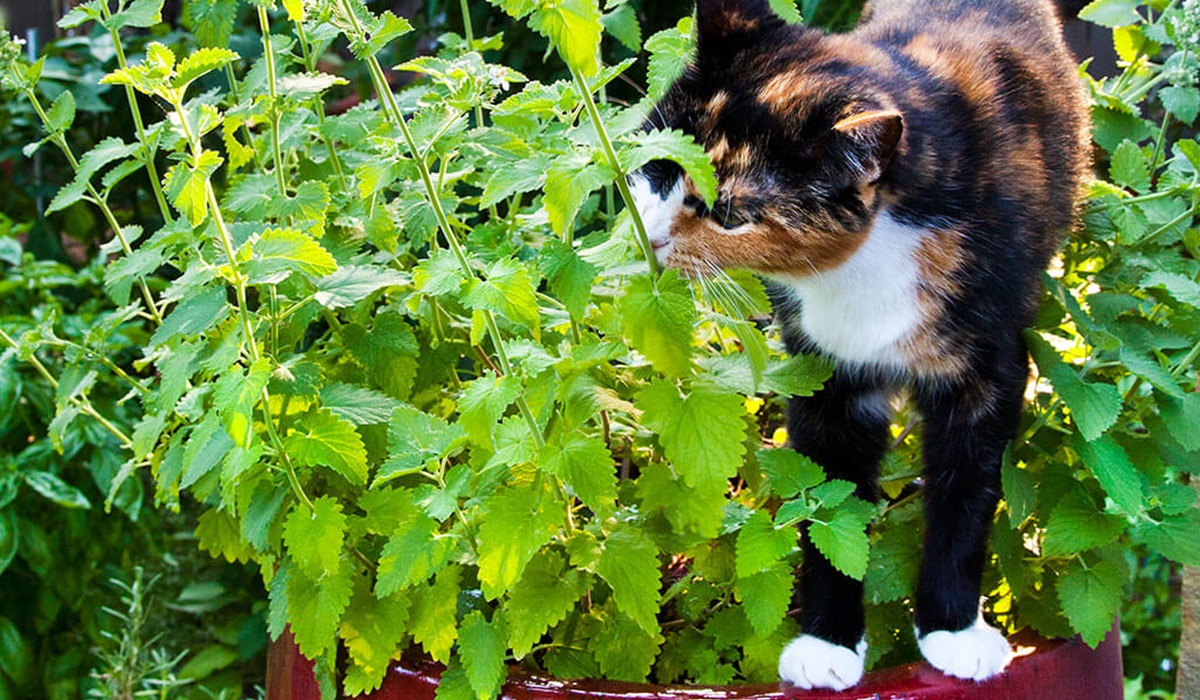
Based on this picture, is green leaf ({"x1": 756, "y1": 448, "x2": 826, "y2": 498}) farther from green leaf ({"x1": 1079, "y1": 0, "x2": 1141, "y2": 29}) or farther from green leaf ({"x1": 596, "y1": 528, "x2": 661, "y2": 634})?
green leaf ({"x1": 1079, "y1": 0, "x2": 1141, "y2": 29})

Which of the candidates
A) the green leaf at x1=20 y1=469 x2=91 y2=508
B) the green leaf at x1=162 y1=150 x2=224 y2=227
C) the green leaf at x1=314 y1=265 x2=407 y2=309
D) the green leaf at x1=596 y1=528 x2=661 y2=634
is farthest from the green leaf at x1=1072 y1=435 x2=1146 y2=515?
the green leaf at x1=20 y1=469 x2=91 y2=508

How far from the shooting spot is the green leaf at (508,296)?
0.86 metres

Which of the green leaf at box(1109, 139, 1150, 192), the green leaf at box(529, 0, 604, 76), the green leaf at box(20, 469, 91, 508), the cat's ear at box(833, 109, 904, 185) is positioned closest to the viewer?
the green leaf at box(529, 0, 604, 76)

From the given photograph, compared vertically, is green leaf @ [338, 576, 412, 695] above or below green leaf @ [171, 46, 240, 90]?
below

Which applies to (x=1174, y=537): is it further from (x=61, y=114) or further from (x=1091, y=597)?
(x=61, y=114)

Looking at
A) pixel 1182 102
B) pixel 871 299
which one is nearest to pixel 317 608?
pixel 871 299

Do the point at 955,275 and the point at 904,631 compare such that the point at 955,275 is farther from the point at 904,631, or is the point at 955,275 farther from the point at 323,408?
the point at 323,408

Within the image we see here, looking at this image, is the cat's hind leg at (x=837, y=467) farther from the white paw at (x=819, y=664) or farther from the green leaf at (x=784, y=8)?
the green leaf at (x=784, y=8)

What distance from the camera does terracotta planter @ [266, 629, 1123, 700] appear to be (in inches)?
36.3

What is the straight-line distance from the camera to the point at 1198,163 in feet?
3.71

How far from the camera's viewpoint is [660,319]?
841 mm

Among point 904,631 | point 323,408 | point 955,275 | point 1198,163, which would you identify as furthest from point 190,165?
point 1198,163

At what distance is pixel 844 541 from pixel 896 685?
0.12m

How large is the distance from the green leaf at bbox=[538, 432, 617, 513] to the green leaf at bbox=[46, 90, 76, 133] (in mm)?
640
